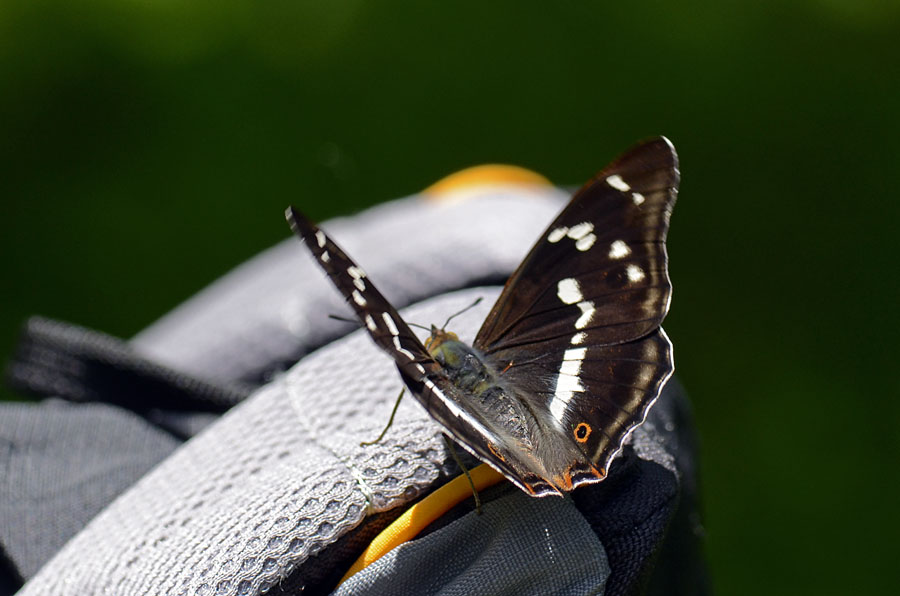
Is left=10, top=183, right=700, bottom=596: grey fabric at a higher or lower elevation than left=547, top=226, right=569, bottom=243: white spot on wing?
lower

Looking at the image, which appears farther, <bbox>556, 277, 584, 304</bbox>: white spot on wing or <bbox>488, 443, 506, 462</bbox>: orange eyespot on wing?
<bbox>556, 277, 584, 304</bbox>: white spot on wing

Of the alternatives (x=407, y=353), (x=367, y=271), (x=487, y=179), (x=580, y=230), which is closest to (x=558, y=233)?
(x=580, y=230)

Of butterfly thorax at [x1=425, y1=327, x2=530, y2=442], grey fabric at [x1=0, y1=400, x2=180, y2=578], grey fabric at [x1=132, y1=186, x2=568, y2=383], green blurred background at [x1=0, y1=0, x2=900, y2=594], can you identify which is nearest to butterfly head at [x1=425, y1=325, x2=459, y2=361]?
butterfly thorax at [x1=425, y1=327, x2=530, y2=442]

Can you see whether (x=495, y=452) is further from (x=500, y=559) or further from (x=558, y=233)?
(x=558, y=233)

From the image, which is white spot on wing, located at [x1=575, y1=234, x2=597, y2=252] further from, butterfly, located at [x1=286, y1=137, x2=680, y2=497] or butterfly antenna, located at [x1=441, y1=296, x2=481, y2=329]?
butterfly antenna, located at [x1=441, y1=296, x2=481, y2=329]

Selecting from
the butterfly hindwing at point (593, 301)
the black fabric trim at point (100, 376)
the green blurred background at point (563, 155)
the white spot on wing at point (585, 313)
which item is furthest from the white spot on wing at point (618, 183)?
the green blurred background at point (563, 155)

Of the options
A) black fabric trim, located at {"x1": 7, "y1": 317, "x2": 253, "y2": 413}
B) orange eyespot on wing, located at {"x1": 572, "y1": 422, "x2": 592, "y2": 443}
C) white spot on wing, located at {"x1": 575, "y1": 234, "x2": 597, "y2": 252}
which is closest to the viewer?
orange eyespot on wing, located at {"x1": 572, "y1": 422, "x2": 592, "y2": 443}
